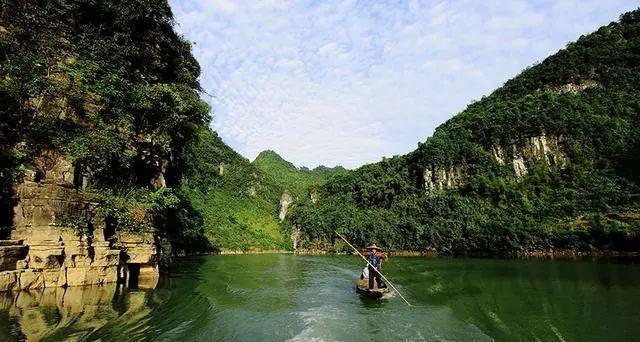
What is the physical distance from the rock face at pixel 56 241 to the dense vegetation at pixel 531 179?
129 feet

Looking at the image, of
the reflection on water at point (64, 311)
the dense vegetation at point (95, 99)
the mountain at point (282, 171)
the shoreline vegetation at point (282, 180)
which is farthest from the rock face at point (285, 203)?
the reflection on water at point (64, 311)

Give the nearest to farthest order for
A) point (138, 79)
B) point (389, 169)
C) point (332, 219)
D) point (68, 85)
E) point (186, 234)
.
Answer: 1. point (68, 85)
2. point (138, 79)
3. point (186, 234)
4. point (332, 219)
5. point (389, 169)

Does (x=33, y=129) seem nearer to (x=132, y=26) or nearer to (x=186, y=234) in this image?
(x=132, y=26)

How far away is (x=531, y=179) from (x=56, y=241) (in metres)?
51.8

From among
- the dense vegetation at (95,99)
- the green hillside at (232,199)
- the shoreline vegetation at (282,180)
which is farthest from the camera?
the green hillside at (232,199)

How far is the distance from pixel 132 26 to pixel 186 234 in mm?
29219

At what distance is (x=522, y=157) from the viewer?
53.2m

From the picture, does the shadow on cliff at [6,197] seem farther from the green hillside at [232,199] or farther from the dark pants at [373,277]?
the green hillside at [232,199]

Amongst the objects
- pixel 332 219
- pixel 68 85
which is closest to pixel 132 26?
pixel 68 85

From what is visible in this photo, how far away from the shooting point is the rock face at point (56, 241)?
36.5 feet

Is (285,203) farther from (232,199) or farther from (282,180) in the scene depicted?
(282,180)

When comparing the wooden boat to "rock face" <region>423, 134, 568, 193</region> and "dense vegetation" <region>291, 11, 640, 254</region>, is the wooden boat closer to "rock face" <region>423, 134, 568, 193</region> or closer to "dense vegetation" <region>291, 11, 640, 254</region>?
"dense vegetation" <region>291, 11, 640, 254</region>

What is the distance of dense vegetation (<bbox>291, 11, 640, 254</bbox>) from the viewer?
4012 centimetres

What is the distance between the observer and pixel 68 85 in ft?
45.0
